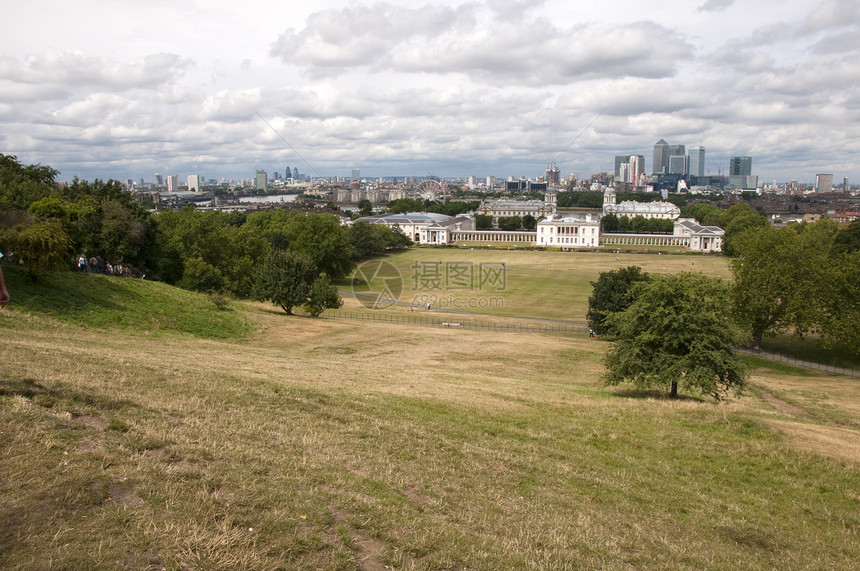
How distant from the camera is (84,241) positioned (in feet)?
119

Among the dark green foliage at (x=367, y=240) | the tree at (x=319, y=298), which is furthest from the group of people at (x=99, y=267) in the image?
the dark green foliage at (x=367, y=240)

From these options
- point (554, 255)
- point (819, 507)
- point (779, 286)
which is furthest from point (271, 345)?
point (554, 255)

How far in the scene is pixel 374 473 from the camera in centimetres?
866

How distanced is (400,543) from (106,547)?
3.02 m

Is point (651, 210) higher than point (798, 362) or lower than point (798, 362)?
higher

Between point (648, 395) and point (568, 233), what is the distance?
427 feet

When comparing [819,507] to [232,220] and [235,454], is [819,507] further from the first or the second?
[232,220]

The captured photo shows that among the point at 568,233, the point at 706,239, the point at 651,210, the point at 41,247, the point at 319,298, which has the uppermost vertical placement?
the point at 651,210

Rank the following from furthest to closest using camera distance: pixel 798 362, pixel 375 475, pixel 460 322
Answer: pixel 460 322, pixel 798 362, pixel 375 475

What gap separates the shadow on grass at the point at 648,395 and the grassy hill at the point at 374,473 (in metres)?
2.41

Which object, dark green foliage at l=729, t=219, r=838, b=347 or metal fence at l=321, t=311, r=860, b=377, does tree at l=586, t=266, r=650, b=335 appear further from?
dark green foliage at l=729, t=219, r=838, b=347

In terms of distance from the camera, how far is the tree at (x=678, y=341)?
63.5 feet

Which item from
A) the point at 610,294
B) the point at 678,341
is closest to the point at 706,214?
the point at 610,294

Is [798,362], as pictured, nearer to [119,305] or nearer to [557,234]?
[119,305]
